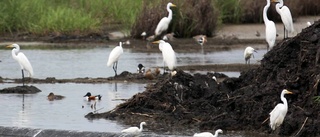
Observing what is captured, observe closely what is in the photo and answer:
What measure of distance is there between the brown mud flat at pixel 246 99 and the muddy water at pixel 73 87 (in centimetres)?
48

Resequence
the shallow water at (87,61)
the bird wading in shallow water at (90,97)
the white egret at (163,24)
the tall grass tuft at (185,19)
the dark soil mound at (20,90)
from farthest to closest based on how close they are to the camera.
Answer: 1. the tall grass tuft at (185,19)
2. the white egret at (163,24)
3. the shallow water at (87,61)
4. the dark soil mound at (20,90)
5. the bird wading in shallow water at (90,97)

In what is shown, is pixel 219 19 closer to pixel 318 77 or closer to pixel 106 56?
pixel 106 56

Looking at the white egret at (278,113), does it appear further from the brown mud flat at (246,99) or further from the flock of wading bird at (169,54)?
the brown mud flat at (246,99)

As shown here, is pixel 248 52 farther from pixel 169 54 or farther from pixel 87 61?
pixel 87 61

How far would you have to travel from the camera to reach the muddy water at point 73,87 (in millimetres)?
14172

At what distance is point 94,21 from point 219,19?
4402 mm

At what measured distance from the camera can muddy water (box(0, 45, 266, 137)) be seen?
46.5 feet

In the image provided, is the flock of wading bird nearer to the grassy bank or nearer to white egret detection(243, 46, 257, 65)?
white egret detection(243, 46, 257, 65)

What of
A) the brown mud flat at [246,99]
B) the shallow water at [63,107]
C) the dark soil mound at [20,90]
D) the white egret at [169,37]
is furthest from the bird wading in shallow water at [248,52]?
the brown mud flat at [246,99]

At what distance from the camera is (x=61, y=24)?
31.8 metres

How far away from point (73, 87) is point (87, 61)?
6.08 metres

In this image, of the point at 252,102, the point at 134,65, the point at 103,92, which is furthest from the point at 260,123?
the point at 134,65

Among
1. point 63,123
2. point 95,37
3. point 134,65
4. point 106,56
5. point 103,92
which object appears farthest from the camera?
point 95,37

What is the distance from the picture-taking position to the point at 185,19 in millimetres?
31672
